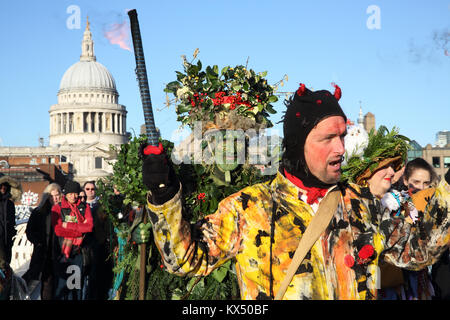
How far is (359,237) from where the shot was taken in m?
3.12

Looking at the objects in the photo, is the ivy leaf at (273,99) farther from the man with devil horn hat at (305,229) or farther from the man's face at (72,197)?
the man with devil horn hat at (305,229)

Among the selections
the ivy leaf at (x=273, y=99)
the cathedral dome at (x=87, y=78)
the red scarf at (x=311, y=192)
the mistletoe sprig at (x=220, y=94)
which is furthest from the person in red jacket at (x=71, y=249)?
the cathedral dome at (x=87, y=78)

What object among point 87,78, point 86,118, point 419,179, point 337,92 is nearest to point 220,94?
point 419,179

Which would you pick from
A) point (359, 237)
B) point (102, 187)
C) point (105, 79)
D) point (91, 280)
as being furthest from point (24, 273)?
point (105, 79)

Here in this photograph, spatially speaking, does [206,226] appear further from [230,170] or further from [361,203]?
[230,170]

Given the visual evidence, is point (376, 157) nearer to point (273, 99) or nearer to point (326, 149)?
point (326, 149)

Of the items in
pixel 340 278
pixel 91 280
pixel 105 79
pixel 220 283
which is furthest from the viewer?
pixel 105 79

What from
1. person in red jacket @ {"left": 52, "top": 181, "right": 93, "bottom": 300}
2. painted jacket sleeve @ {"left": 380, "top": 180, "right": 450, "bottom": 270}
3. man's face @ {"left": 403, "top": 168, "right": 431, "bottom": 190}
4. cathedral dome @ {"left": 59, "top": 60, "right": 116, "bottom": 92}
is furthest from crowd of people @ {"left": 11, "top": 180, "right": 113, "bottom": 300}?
cathedral dome @ {"left": 59, "top": 60, "right": 116, "bottom": 92}

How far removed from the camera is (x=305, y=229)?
10.1 feet

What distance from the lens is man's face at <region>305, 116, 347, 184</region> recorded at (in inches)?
122

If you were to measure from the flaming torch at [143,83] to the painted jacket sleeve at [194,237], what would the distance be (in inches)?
11.5

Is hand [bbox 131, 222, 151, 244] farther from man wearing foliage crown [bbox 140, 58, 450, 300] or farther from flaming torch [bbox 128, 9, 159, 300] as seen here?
flaming torch [bbox 128, 9, 159, 300]

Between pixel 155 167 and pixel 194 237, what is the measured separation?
1.56 ft

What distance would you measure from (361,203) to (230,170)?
11.2 ft
